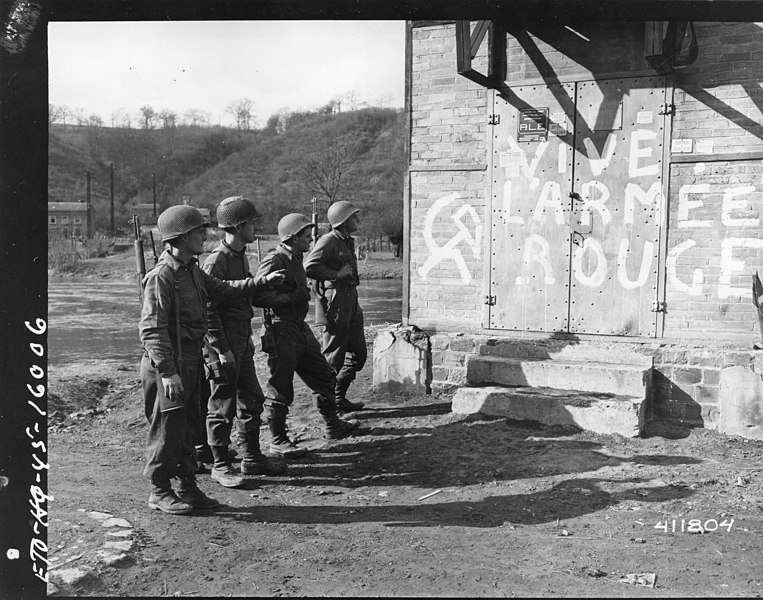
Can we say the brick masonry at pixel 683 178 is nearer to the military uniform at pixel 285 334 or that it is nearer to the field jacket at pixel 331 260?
the field jacket at pixel 331 260

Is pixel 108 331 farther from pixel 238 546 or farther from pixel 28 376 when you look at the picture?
pixel 28 376

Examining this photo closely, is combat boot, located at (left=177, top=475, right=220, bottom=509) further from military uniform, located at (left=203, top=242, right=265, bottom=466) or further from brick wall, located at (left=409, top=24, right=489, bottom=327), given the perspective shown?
brick wall, located at (left=409, top=24, right=489, bottom=327)

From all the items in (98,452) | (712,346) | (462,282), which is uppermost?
(462,282)

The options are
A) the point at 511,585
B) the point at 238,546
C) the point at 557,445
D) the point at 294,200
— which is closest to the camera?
the point at 511,585

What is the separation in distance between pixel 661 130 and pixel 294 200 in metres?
72.7

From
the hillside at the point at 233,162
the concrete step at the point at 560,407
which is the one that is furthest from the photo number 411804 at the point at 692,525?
the hillside at the point at 233,162

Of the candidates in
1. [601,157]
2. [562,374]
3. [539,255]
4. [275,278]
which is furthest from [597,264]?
[275,278]

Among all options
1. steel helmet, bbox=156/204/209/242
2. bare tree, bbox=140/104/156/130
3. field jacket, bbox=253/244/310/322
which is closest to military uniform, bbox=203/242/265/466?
field jacket, bbox=253/244/310/322

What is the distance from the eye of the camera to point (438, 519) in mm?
5117

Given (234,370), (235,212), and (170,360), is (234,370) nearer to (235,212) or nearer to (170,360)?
(170,360)

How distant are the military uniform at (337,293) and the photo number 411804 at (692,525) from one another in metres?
3.78

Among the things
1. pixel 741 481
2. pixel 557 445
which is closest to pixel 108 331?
pixel 557 445

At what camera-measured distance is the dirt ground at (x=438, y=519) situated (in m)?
4.07

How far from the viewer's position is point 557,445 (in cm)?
657
